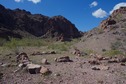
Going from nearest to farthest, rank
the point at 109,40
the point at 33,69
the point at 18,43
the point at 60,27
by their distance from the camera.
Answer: the point at 33,69 < the point at 18,43 < the point at 109,40 < the point at 60,27

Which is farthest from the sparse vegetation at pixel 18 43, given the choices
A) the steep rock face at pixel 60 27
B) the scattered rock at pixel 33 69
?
the steep rock face at pixel 60 27

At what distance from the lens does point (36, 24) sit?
96812 millimetres

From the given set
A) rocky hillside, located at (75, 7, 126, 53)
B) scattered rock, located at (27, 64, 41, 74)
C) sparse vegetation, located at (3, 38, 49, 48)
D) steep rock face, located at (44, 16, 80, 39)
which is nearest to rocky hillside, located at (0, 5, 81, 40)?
steep rock face, located at (44, 16, 80, 39)

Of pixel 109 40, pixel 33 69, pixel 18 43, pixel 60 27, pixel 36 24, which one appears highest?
pixel 36 24

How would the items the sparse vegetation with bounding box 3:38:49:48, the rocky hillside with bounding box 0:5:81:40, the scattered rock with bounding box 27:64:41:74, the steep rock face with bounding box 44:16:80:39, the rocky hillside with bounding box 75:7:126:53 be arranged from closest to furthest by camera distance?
the scattered rock with bounding box 27:64:41:74
the sparse vegetation with bounding box 3:38:49:48
the rocky hillside with bounding box 75:7:126:53
the rocky hillside with bounding box 0:5:81:40
the steep rock face with bounding box 44:16:80:39

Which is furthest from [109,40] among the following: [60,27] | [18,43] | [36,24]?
[60,27]

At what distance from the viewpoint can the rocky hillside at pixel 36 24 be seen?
82600mm

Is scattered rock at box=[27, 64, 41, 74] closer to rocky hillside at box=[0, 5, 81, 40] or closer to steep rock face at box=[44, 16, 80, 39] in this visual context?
rocky hillside at box=[0, 5, 81, 40]

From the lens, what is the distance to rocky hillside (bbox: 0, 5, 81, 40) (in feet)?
271

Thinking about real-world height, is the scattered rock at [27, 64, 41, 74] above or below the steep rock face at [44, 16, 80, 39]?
below

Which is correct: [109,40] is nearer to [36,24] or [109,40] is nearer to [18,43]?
[18,43]

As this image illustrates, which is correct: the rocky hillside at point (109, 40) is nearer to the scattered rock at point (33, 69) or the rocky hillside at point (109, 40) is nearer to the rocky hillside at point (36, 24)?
the scattered rock at point (33, 69)

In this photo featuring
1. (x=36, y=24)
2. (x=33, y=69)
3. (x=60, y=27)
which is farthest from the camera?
(x=60, y=27)

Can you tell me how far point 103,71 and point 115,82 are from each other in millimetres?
2691
